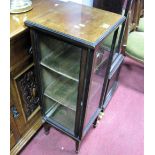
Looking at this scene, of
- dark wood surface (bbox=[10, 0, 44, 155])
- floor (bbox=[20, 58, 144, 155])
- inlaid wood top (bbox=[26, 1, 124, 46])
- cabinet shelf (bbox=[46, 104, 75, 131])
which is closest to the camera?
inlaid wood top (bbox=[26, 1, 124, 46])

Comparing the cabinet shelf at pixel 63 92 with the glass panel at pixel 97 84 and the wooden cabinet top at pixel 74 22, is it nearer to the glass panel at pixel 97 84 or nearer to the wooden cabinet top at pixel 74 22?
the glass panel at pixel 97 84

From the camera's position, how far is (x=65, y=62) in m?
0.96

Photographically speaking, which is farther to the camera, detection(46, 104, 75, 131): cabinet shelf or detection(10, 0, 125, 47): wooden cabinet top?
detection(46, 104, 75, 131): cabinet shelf

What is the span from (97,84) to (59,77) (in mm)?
224

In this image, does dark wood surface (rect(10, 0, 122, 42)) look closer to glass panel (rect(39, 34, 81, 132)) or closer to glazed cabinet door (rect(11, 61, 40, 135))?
glass panel (rect(39, 34, 81, 132))

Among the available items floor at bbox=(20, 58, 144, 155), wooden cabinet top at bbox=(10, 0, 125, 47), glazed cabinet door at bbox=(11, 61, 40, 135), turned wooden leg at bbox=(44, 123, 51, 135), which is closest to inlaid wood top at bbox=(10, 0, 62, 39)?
wooden cabinet top at bbox=(10, 0, 125, 47)

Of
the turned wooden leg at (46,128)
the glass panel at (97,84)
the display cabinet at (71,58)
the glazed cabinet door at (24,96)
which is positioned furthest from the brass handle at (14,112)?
the glass panel at (97,84)

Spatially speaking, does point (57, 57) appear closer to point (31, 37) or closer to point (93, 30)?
point (31, 37)

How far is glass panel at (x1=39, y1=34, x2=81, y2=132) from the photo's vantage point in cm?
92

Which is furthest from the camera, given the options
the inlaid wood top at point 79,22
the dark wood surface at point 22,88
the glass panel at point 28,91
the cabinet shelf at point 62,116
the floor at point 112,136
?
the floor at point 112,136

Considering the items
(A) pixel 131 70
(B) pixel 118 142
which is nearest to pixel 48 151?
(B) pixel 118 142

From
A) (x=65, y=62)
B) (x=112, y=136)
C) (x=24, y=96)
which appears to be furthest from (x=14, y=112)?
(x=112, y=136)

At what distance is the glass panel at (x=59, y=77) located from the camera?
3.03 feet
